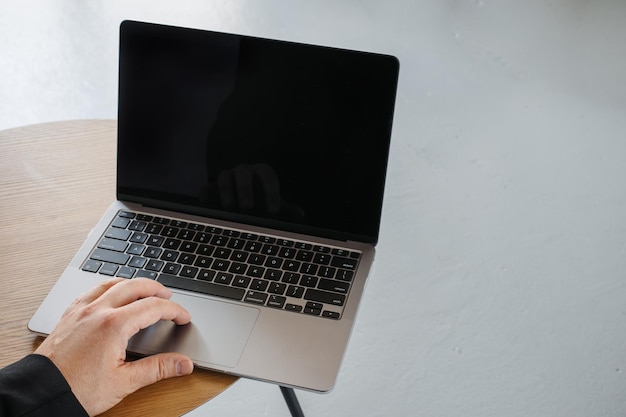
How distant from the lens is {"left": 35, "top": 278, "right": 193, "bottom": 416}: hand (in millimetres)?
854

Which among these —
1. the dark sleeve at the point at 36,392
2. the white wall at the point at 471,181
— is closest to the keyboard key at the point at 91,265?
the dark sleeve at the point at 36,392

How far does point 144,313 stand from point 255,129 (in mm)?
322

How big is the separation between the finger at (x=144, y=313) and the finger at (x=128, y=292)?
0.02m

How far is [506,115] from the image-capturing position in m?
2.53

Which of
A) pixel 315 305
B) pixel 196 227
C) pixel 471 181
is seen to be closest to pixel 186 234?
pixel 196 227

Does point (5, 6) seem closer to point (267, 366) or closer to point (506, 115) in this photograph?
point (506, 115)

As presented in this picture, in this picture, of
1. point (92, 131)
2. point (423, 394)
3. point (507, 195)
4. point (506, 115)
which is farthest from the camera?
point (506, 115)

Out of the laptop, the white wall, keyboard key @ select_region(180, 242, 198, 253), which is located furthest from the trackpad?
the white wall

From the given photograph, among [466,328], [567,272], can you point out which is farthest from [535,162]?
[466,328]

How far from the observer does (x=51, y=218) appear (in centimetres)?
113

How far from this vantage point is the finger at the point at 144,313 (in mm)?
892

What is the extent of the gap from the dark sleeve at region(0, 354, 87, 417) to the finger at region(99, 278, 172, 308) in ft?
0.35

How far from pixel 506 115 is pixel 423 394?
116 cm

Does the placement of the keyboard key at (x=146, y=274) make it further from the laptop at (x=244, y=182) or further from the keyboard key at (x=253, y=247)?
the keyboard key at (x=253, y=247)
